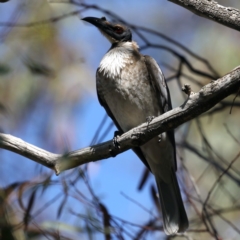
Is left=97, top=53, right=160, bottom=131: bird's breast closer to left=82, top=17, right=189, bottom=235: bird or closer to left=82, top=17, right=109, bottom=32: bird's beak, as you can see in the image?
left=82, top=17, right=189, bottom=235: bird

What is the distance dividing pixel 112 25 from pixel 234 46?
72.3 inches

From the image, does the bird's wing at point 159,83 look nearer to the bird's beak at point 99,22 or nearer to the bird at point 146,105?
the bird at point 146,105

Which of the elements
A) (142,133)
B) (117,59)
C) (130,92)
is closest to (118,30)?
(117,59)

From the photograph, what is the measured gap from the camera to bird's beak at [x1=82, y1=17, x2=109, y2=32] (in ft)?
18.1

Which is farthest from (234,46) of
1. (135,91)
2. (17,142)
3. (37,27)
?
(17,142)

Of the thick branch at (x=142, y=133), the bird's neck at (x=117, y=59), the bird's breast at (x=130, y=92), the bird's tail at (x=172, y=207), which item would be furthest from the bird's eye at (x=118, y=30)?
the thick branch at (x=142, y=133)

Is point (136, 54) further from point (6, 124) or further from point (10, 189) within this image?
point (10, 189)

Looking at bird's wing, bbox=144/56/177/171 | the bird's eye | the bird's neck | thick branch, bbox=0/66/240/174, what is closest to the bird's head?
the bird's eye

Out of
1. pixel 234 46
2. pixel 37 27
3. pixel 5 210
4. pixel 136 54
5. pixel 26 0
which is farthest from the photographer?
pixel 234 46

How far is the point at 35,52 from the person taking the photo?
18.2ft

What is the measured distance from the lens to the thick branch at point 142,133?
3477 mm

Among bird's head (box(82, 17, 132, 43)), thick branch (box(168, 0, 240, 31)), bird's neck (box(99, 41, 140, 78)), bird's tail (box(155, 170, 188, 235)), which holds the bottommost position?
bird's tail (box(155, 170, 188, 235))

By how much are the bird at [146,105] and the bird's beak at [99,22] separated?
0.39 meters

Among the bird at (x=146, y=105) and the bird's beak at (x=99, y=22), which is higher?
the bird's beak at (x=99, y=22)
